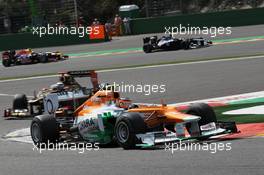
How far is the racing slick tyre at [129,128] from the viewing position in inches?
425

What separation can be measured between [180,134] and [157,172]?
2210mm

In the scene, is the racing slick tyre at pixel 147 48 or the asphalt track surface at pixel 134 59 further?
the racing slick tyre at pixel 147 48

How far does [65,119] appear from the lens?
1309 cm

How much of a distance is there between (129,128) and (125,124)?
157mm

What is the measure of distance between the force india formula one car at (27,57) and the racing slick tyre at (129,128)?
24.7 m

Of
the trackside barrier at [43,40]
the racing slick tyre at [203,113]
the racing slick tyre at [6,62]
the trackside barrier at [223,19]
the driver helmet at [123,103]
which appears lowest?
the racing slick tyre at [6,62]

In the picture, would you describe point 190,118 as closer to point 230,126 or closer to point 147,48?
point 230,126

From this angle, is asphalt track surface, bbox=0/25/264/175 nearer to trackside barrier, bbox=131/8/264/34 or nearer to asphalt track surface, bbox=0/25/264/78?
asphalt track surface, bbox=0/25/264/78

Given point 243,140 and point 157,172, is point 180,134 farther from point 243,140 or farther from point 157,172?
point 157,172

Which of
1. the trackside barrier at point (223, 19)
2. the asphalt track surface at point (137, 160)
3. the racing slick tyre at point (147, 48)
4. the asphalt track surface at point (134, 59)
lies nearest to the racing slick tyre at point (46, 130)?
the asphalt track surface at point (137, 160)

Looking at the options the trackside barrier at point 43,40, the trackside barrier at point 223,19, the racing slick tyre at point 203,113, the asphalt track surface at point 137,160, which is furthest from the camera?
the trackside barrier at point 43,40

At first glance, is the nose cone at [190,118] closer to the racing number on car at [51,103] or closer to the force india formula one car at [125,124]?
the force india formula one car at [125,124]

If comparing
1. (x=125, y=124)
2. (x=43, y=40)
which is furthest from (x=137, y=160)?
(x=43, y=40)

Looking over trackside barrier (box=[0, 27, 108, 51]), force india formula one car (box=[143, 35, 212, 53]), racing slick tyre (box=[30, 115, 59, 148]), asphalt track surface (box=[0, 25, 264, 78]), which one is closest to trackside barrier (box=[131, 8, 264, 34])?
asphalt track surface (box=[0, 25, 264, 78])
